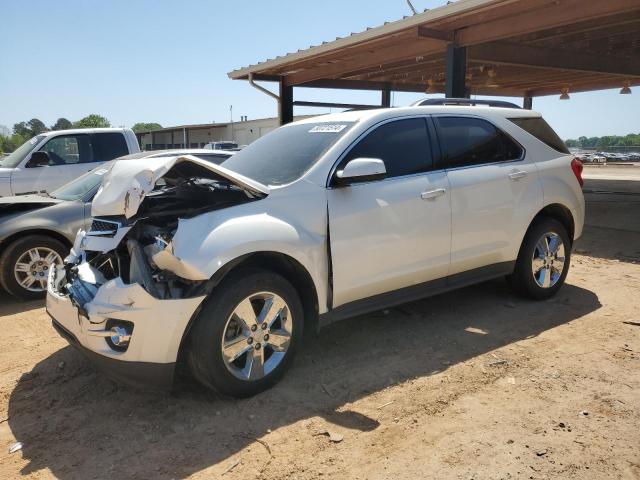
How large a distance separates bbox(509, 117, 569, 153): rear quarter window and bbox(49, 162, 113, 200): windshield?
15.0 feet

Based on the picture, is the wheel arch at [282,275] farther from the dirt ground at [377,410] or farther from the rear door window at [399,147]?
the rear door window at [399,147]

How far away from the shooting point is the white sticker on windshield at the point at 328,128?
390cm

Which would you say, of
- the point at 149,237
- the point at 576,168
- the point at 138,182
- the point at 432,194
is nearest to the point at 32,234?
the point at 149,237

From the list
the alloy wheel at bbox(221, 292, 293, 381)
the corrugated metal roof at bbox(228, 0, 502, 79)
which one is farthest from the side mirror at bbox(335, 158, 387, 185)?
the corrugated metal roof at bbox(228, 0, 502, 79)

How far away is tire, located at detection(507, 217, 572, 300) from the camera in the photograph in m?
4.84

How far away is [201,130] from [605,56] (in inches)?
1411

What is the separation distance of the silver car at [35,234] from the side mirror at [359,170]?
7.97ft

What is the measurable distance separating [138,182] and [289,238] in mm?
993

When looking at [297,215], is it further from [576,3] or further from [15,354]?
[576,3]

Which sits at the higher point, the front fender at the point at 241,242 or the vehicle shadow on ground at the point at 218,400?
the front fender at the point at 241,242

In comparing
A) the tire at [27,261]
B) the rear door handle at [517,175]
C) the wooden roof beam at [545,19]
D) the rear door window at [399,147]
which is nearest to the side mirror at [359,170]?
the rear door window at [399,147]

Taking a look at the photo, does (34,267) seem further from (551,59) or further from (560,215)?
(551,59)

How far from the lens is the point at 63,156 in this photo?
8344 millimetres

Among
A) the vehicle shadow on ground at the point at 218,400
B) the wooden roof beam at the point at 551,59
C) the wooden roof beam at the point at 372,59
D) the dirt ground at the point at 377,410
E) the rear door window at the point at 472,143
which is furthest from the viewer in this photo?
the wooden roof beam at the point at 551,59
